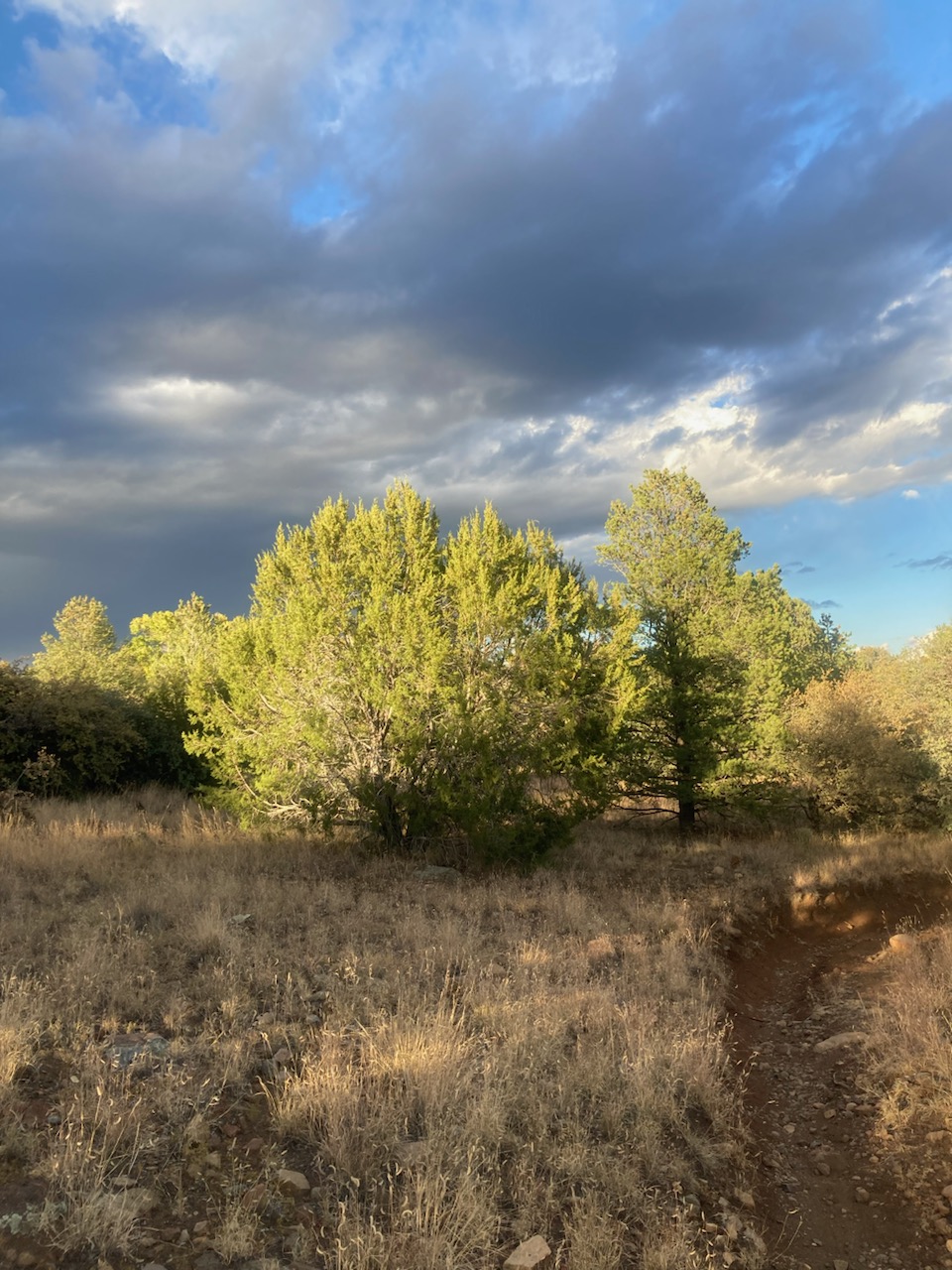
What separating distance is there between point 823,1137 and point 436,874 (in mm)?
7992

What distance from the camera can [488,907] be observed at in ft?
37.1

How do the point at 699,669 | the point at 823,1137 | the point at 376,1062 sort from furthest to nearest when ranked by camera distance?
1. the point at 699,669
2. the point at 823,1137
3. the point at 376,1062

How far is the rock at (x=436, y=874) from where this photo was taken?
512 inches

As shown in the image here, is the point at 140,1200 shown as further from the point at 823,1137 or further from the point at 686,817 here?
the point at 686,817

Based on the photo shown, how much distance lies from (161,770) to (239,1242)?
19.8 m

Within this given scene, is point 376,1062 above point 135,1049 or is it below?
below

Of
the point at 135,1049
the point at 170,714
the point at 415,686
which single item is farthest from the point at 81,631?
the point at 135,1049

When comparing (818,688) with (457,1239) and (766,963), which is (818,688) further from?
(457,1239)

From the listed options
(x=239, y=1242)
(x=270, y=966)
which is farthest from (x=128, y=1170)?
(x=270, y=966)

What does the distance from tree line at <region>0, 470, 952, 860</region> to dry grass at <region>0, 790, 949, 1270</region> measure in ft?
11.0

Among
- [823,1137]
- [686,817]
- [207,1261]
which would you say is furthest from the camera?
[686,817]

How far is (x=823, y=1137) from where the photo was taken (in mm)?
6199

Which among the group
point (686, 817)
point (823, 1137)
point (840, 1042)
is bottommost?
point (823, 1137)

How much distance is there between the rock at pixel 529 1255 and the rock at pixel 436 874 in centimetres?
894
